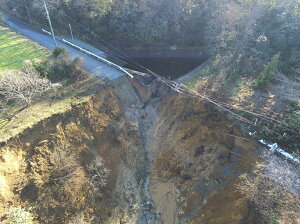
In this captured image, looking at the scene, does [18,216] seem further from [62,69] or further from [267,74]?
[267,74]

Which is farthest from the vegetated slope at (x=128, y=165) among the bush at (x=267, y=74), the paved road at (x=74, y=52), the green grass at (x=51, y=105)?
the bush at (x=267, y=74)

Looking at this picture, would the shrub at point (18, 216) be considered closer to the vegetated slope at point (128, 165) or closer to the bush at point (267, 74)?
the vegetated slope at point (128, 165)

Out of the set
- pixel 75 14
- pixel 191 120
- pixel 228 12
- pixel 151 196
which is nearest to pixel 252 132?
pixel 191 120

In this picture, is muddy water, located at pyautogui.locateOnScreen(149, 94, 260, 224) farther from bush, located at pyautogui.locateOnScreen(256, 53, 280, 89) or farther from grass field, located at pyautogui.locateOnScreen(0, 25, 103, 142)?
grass field, located at pyautogui.locateOnScreen(0, 25, 103, 142)

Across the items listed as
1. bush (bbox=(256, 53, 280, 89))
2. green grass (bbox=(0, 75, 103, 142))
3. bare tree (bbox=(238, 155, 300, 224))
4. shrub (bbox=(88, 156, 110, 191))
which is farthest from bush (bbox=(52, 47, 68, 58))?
bare tree (bbox=(238, 155, 300, 224))

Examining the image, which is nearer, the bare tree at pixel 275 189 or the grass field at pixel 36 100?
the bare tree at pixel 275 189

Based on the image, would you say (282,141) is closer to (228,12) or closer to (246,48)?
(246,48)

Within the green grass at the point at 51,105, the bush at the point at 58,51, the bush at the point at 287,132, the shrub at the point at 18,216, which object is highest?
the bush at the point at 58,51
